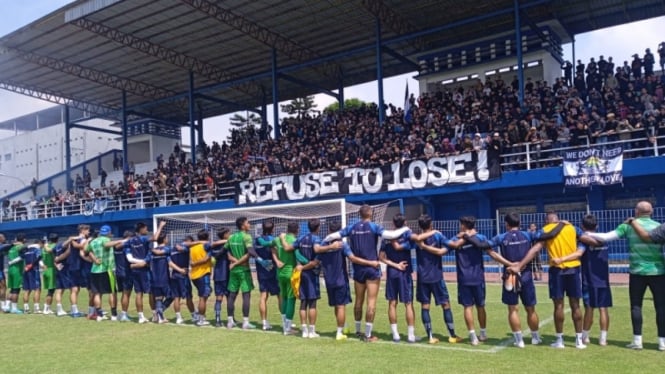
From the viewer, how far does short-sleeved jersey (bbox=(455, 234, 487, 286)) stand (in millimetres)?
8344

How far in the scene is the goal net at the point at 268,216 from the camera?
19141 millimetres

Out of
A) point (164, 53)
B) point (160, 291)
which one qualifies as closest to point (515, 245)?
point (160, 291)

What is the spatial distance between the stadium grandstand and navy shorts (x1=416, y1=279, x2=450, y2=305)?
31.4ft

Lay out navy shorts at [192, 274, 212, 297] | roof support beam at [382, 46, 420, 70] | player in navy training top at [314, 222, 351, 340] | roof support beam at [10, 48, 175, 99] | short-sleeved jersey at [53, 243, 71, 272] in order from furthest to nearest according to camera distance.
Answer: roof support beam at [10, 48, 175, 99] → roof support beam at [382, 46, 420, 70] → short-sleeved jersey at [53, 243, 71, 272] → navy shorts at [192, 274, 212, 297] → player in navy training top at [314, 222, 351, 340]

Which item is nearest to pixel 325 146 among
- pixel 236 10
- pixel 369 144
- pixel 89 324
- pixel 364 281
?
pixel 369 144

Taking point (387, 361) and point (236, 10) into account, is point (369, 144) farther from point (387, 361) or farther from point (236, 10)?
point (387, 361)

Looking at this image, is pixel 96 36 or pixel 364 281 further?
pixel 96 36

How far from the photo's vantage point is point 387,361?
24.4ft

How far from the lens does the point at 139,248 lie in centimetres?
1181

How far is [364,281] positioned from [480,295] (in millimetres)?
1685

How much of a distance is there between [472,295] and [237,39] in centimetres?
2477

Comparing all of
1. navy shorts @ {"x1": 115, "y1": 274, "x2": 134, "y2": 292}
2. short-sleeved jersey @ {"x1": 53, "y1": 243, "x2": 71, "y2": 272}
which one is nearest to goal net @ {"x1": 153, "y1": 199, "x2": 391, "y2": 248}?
short-sleeved jersey @ {"x1": 53, "y1": 243, "x2": 71, "y2": 272}

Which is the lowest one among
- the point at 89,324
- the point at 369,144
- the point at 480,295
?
the point at 89,324

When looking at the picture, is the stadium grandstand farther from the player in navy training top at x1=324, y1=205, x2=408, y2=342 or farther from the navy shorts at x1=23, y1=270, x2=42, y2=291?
the navy shorts at x1=23, y1=270, x2=42, y2=291
